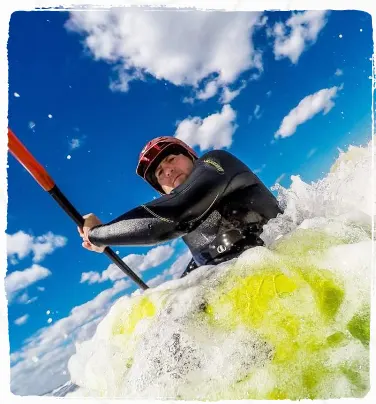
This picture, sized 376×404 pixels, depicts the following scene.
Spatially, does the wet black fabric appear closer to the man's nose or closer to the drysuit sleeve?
the drysuit sleeve

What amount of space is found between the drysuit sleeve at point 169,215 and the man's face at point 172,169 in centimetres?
33

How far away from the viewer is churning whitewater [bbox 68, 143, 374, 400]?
909mm

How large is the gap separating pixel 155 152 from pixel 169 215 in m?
0.51

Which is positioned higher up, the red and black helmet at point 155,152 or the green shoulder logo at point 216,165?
the red and black helmet at point 155,152

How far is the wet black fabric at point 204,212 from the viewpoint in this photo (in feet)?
3.44

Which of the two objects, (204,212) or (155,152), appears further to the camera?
(155,152)

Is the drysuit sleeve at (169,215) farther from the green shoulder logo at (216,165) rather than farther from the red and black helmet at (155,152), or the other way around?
the red and black helmet at (155,152)

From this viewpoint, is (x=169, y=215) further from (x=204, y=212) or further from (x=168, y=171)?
(x=168, y=171)

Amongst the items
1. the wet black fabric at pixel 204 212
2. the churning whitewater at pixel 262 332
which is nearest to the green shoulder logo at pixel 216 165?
the wet black fabric at pixel 204 212

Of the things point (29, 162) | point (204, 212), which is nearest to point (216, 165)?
point (204, 212)

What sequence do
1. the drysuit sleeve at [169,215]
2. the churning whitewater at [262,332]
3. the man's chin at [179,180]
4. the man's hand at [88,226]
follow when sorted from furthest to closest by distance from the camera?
the man's chin at [179,180] < the man's hand at [88,226] < the drysuit sleeve at [169,215] < the churning whitewater at [262,332]

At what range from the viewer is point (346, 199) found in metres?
1.24

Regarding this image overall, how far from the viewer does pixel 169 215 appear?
1.04m

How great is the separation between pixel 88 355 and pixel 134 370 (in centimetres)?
28
